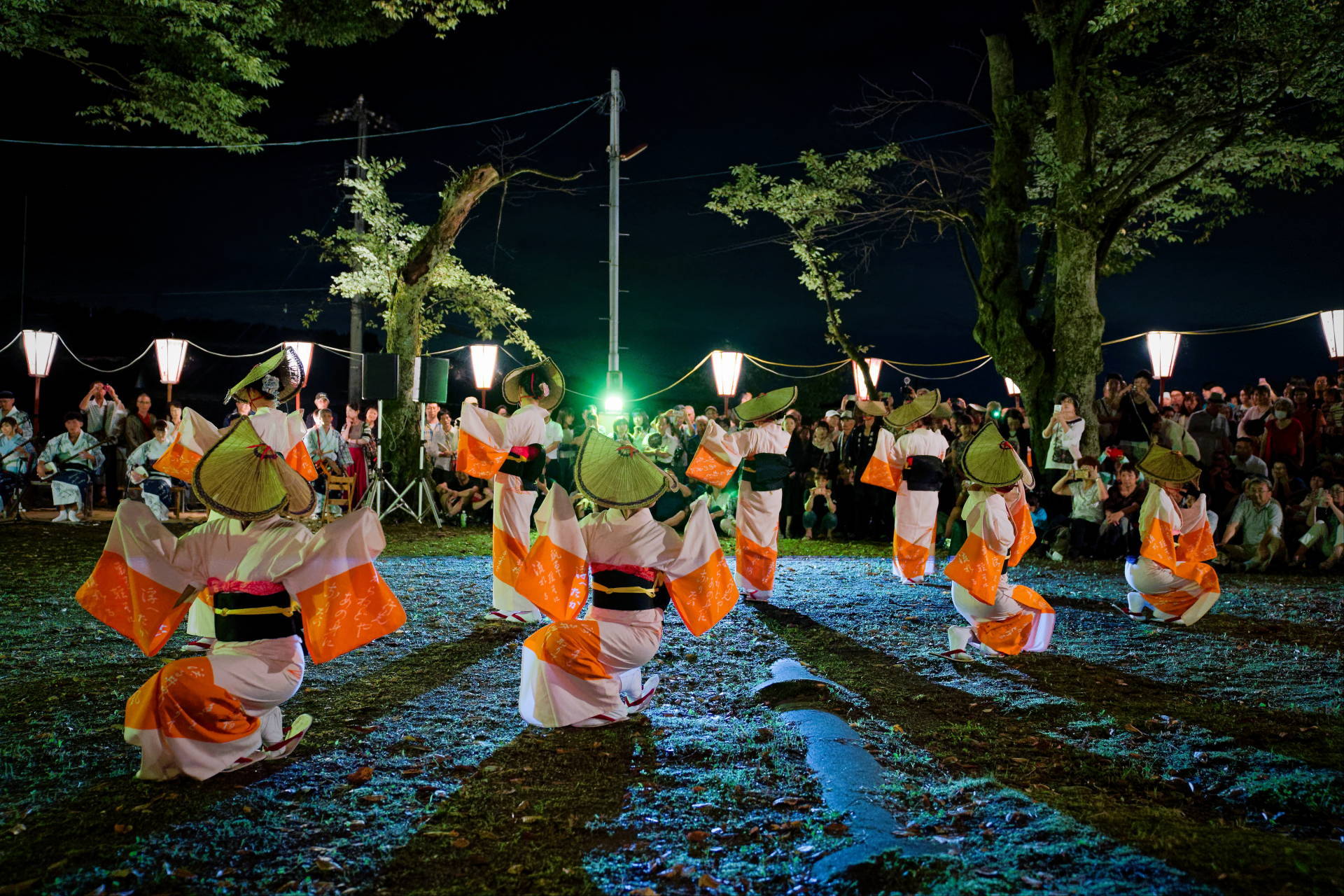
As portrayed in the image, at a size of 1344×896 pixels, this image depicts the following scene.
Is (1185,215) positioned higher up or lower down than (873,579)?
higher up

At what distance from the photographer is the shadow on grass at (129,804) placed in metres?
2.98

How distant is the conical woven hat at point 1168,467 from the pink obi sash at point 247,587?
6665 mm

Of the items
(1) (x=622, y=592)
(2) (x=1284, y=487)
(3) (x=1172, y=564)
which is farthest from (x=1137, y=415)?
(1) (x=622, y=592)

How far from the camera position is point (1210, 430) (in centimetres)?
1145

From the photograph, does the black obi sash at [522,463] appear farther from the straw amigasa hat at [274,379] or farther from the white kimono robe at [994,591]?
the white kimono robe at [994,591]

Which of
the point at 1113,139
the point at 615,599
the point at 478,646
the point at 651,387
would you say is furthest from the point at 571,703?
the point at 651,387

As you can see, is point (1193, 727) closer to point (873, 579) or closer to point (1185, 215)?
Result: point (873, 579)

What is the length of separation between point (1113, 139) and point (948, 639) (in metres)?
9.50

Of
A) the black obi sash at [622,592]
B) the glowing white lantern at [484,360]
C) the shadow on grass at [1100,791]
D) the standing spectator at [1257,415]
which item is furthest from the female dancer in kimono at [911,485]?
the glowing white lantern at [484,360]

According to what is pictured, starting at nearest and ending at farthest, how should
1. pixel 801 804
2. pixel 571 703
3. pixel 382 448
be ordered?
pixel 801 804 < pixel 571 703 < pixel 382 448

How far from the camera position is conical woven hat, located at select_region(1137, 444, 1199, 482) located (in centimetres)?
717

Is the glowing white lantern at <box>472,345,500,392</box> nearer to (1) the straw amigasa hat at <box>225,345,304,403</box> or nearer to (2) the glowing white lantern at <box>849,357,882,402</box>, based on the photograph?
(2) the glowing white lantern at <box>849,357,882,402</box>

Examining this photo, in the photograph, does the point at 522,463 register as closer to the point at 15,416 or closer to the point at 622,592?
the point at 622,592

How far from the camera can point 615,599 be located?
14.8 feet
